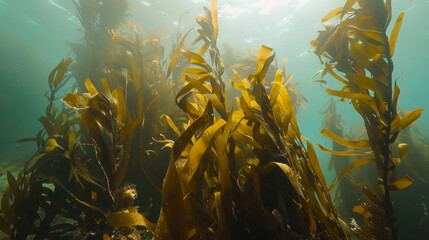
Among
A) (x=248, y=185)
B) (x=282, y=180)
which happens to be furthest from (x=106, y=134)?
(x=282, y=180)

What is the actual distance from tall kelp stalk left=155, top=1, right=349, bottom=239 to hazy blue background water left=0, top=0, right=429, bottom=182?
9767 millimetres

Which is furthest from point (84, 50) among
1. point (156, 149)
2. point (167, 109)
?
point (156, 149)

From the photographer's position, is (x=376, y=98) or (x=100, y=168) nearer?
(x=376, y=98)

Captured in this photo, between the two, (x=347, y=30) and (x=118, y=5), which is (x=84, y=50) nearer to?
(x=118, y=5)

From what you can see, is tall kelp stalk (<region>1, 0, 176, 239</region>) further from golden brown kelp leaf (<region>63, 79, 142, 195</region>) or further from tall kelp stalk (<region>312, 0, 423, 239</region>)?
tall kelp stalk (<region>312, 0, 423, 239</region>)

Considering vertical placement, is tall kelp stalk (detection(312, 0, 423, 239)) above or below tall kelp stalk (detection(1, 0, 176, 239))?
above

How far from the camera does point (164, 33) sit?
16156mm

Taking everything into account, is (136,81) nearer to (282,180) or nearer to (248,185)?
(248,185)

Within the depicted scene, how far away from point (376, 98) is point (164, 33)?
16.5 meters

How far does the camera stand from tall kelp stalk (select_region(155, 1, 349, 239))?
0.91 meters

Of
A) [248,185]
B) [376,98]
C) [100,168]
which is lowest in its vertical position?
[100,168]

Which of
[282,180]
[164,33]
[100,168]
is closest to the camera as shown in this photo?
[282,180]

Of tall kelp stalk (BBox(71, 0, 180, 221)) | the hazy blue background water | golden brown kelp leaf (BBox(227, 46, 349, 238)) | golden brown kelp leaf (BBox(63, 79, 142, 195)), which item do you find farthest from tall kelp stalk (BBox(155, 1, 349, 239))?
the hazy blue background water

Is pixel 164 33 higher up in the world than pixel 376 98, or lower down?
higher up
